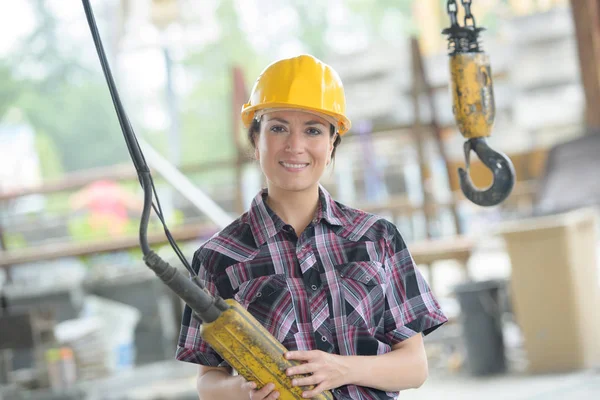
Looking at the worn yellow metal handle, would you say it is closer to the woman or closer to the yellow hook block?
the woman

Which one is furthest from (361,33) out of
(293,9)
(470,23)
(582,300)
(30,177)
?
(470,23)

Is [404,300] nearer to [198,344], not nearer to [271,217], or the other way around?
[271,217]

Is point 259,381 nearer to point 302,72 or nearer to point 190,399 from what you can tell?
point 302,72

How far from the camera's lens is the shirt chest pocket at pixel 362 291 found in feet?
6.00

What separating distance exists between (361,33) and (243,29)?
5213 millimetres

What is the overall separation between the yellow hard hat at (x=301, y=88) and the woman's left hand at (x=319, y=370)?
1.72 ft

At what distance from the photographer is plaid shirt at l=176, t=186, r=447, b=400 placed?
181cm

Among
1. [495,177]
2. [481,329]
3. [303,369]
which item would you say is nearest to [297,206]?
[303,369]

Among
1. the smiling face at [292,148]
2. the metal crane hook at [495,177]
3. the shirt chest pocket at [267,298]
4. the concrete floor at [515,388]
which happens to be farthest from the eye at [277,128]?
the concrete floor at [515,388]

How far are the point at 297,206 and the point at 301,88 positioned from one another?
0.88ft

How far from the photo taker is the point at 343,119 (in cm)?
197

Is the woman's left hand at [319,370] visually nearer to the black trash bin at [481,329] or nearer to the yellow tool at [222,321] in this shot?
the yellow tool at [222,321]

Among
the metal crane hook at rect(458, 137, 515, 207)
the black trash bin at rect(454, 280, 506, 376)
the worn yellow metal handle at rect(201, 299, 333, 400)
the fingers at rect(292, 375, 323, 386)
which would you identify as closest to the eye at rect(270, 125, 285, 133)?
the worn yellow metal handle at rect(201, 299, 333, 400)

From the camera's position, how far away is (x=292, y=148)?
1871mm
